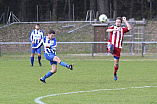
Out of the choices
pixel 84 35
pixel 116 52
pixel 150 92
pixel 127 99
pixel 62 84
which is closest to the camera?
pixel 127 99

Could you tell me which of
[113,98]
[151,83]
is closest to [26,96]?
[113,98]

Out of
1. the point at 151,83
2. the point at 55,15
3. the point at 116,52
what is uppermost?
the point at 55,15

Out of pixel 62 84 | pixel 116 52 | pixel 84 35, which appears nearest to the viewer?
pixel 62 84

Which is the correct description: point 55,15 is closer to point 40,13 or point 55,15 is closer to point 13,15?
point 40,13

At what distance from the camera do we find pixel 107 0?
4144cm

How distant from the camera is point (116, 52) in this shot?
1308cm

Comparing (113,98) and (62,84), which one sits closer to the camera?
(113,98)

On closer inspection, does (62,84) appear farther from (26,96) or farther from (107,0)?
(107,0)

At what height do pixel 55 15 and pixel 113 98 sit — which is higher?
pixel 55 15

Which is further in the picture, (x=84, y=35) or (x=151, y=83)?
(x=84, y=35)

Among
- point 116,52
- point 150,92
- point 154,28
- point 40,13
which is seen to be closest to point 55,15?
point 40,13

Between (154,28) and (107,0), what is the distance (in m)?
6.52

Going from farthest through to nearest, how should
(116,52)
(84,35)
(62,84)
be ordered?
(84,35)
(116,52)
(62,84)

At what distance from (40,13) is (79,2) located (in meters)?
4.00
